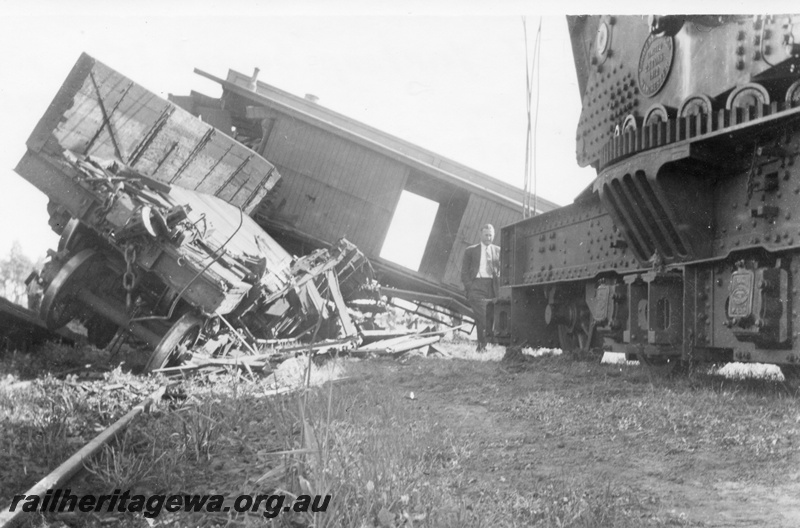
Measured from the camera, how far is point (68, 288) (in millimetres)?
6648

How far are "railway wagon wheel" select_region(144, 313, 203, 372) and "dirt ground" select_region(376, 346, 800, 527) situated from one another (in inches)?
96.2

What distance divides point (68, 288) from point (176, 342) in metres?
1.85

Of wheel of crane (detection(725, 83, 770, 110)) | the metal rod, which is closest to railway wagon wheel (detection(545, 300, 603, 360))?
wheel of crane (detection(725, 83, 770, 110))

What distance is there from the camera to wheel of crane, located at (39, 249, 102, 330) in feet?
21.4

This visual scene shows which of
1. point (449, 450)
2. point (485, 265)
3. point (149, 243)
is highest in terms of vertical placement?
point (485, 265)

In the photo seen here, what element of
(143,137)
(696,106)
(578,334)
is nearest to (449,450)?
(696,106)

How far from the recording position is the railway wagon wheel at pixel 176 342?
220 inches

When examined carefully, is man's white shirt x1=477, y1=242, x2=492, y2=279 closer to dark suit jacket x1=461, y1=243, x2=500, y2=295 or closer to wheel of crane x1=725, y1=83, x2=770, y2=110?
dark suit jacket x1=461, y1=243, x2=500, y2=295

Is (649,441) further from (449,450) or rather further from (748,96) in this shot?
(748,96)

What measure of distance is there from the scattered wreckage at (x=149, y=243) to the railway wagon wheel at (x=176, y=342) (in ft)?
0.04

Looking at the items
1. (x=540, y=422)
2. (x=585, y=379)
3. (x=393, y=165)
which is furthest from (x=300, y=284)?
(x=393, y=165)

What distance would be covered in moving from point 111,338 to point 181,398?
3724 millimetres

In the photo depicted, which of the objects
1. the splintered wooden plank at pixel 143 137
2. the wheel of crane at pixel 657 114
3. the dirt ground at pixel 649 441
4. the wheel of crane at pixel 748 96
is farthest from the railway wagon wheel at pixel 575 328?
the splintered wooden plank at pixel 143 137

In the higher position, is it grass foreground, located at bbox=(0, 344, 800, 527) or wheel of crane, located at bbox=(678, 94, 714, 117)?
wheel of crane, located at bbox=(678, 94, 714, 117)
